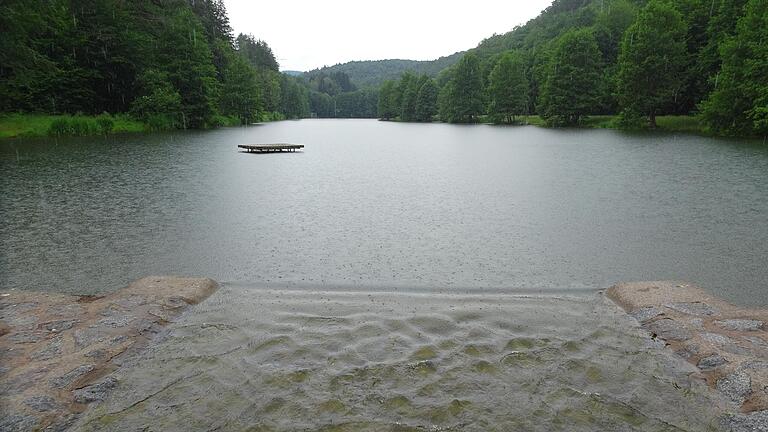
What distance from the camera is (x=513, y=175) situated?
1811 cm

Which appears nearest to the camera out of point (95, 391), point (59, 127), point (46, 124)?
point (95, 391)

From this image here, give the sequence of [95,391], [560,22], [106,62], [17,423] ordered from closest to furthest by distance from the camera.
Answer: [17,423] < [95,391] < [106,62] < [560,22]

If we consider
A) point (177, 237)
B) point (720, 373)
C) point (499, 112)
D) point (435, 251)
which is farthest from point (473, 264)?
point (499, 112)

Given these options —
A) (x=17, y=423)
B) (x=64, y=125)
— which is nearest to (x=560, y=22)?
(x=64, y=125)

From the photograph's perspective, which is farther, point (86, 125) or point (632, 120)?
point (632, 120)

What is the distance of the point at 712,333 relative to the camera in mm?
5246

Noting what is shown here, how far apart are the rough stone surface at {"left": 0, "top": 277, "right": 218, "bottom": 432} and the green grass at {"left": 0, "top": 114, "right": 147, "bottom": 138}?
32445mm

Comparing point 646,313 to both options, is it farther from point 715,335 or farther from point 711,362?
point 711,362

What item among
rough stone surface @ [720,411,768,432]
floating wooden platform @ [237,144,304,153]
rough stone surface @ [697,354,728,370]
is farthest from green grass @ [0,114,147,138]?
rough stone surface @ [720,411,768,432]

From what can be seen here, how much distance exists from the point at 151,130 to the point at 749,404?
48264 mm

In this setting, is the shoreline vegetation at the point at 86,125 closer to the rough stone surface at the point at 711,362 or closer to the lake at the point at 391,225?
the lake at the point at 391,225

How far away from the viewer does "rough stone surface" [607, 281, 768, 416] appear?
13.7 feet

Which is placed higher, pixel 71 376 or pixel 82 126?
pixel 82 126

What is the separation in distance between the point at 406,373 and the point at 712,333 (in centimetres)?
368
